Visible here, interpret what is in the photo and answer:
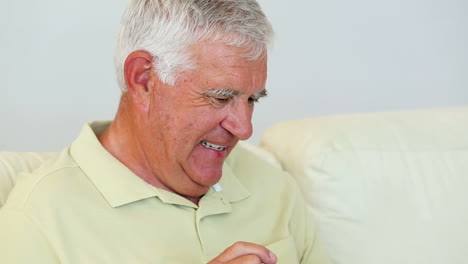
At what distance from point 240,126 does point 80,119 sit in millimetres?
835

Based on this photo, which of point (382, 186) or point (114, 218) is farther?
point (382, 186)

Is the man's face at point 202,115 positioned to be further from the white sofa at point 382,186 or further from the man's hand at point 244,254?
the white sofa at point 382,186

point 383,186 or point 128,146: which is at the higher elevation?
point 128,146

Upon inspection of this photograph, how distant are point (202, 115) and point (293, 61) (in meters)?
1.07

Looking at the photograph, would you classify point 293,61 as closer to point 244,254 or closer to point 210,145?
point 210,145

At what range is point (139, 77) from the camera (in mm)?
1319

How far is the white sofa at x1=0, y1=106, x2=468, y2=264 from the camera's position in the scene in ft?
5.62

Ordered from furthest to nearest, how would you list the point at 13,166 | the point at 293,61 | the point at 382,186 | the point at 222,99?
the point at 293,61, the point at 382,186, the point at 13,166, the point at 222,99

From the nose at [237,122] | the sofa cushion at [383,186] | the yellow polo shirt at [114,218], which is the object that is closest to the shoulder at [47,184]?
the yellow polo shirt at [114,218]

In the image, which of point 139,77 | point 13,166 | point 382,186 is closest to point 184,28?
point 139,77

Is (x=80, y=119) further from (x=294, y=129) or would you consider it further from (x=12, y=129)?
(x=294, y=129)

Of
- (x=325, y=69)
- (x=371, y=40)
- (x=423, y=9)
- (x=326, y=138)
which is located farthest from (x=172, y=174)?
(x=423, y=9)

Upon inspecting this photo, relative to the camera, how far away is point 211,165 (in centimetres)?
138

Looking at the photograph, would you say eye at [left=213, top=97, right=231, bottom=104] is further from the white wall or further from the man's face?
the white wall
